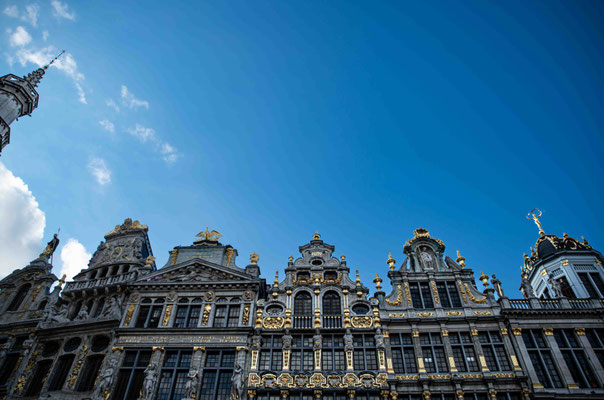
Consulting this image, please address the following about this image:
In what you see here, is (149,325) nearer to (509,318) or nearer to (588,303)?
(509,318)

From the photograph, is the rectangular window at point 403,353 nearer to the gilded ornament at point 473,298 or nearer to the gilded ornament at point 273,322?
the gilded ornament at point 473,298

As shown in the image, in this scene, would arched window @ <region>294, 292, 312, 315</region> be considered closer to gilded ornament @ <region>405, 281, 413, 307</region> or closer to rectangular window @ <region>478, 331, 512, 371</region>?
gilded ornament @ <region>405, 281, 413, 307</region>

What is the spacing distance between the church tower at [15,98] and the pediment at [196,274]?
77.4ft

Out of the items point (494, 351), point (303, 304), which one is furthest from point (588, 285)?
point (303, 304)

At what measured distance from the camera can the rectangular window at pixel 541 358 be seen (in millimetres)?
23406

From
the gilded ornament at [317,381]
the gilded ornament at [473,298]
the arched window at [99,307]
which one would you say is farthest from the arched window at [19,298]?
the gilded ornament at [473,298]

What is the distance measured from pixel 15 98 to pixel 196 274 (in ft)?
97.9

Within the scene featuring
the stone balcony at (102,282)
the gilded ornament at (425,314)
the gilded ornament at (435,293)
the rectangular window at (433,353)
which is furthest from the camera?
the stone balcony at (102,282)

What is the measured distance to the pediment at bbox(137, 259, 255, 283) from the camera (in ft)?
98.0

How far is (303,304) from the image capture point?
28.3 meters

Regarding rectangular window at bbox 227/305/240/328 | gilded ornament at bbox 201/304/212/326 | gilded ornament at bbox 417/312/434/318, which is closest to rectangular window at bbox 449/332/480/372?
gilded ornament at bbox 417/312/434/318

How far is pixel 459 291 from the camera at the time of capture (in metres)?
27.9

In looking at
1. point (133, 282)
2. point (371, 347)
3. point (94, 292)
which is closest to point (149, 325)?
point (133, 282)

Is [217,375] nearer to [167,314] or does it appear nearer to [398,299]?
[167,314]
